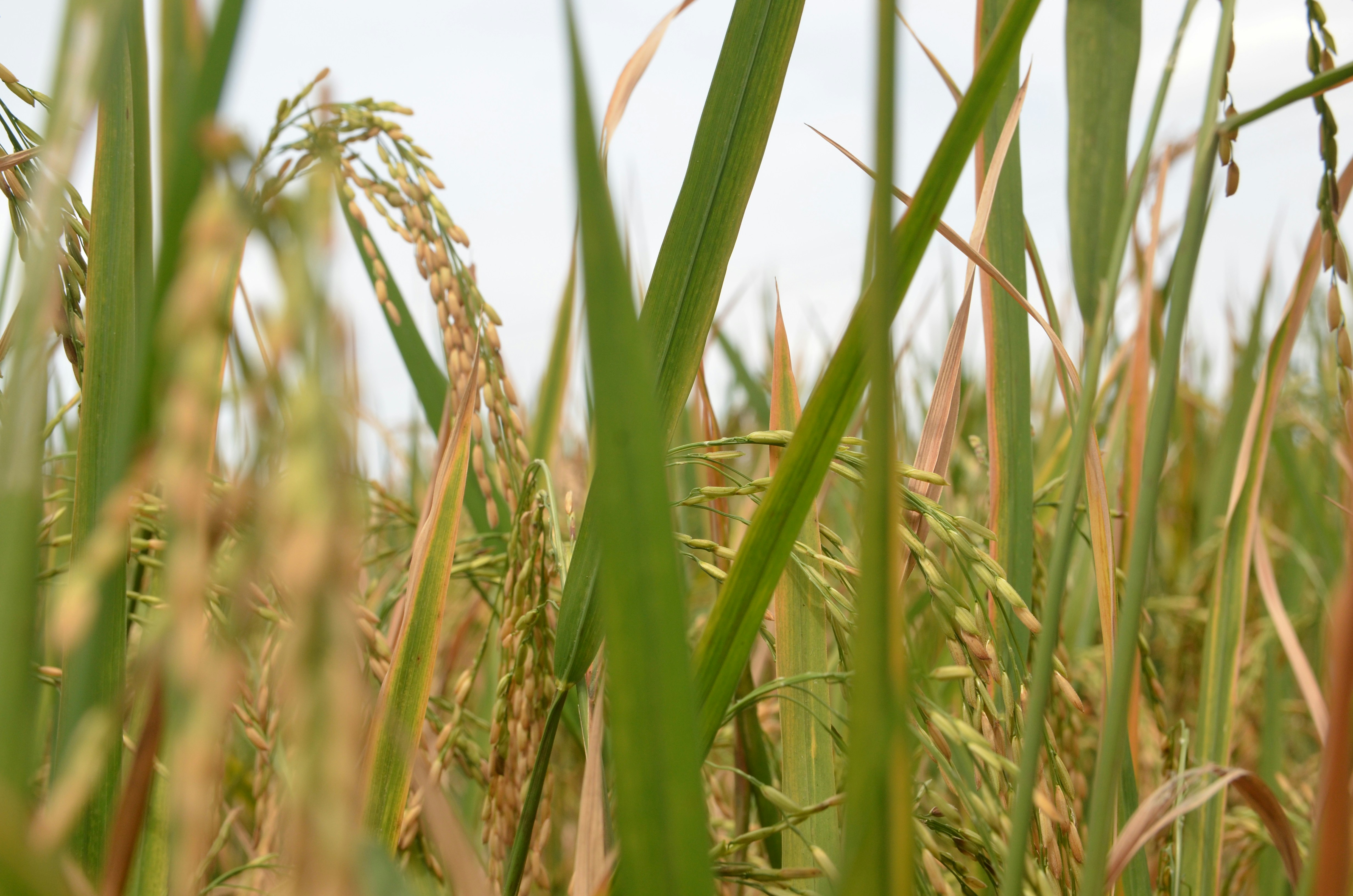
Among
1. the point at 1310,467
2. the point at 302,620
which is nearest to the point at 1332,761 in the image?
the point at 302,620

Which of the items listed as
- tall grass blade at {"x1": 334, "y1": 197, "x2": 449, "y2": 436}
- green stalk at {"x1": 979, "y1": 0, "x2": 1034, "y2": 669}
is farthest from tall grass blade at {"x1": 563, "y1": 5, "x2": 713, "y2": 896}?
tall grass blade at {"x1": 334, "y1": 197, "x2": 449, "y2": 436}

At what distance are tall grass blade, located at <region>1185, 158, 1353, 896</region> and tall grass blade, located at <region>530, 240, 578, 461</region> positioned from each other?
0.72 meters

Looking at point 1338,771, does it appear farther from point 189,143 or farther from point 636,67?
point 636,67

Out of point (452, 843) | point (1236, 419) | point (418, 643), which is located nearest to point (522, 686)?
point (418, 643)

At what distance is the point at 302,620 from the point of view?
0.16 metres

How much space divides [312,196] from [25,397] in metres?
0.16

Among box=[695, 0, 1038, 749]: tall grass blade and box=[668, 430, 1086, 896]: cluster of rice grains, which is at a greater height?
box=[695, 0, 1038, 749]: tall grass blade

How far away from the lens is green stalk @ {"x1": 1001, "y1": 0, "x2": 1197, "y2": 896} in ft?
1.17

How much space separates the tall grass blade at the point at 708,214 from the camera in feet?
1.59

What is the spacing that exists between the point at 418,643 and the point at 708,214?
332 millimetres

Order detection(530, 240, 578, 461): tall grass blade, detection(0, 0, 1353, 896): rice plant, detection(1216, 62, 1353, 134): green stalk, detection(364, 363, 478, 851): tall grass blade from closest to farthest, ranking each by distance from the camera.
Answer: detection(0, 0, 1353, 896): rice plant < detection(1216, 62, 1353, 134): green stalk < detection(364, 363, 478, 851): tall grass blade < detection(530, 240, 578, 461): tall grass blade

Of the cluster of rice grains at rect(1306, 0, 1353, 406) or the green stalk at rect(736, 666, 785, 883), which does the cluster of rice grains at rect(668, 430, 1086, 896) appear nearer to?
the green stalk at rect(736, 666, 785, 883)

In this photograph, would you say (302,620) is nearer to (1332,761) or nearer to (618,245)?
(618,245)

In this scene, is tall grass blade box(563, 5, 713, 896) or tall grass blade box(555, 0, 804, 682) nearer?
tall grass blade box(563, 5, 713, 896)
